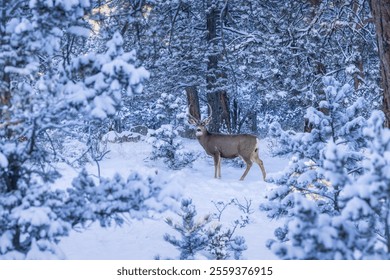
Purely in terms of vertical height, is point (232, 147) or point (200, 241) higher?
point (232, 147)

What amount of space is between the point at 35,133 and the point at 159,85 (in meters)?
11.0

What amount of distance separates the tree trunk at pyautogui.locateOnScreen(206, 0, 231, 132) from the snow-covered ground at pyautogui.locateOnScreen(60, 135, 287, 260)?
206 cm

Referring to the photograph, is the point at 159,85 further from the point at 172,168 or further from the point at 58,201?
the point at 58,201

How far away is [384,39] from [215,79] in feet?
30.6

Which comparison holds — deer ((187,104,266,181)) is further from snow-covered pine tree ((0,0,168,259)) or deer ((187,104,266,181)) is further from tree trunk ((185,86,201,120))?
snow-covered pine tree ((0,0,168,259))

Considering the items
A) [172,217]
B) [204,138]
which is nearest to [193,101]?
[204,138]

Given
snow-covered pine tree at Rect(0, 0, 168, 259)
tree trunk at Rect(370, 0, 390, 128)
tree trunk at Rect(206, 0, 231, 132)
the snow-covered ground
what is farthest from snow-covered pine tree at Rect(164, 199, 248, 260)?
tree trunk at Rect(206, 0, 231, 132)

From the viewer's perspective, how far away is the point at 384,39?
5.25 m

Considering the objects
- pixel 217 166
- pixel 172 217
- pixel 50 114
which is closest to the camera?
pixel 50 114

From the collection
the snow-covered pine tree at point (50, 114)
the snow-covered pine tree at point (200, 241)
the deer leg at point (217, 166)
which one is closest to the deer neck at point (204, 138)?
the deer leg at point (217, 166)

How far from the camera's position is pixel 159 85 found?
14.4 metres

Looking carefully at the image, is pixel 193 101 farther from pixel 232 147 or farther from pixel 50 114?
pixel 50 114

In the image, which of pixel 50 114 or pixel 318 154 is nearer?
pixel 50 114
